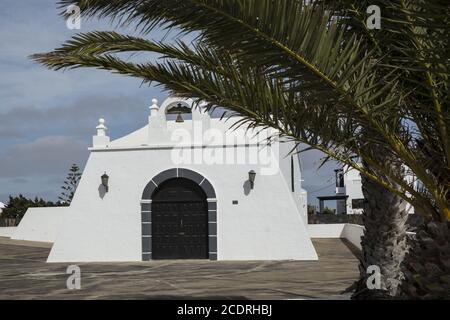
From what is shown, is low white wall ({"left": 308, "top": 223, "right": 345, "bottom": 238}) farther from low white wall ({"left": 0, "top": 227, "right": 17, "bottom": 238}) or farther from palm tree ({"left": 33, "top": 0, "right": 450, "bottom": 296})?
palm tree ({"left": 33, "top": 0, "right": 450, "bottom": 296})

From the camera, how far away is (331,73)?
4.28m

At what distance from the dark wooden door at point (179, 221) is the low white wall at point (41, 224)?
10.7 m

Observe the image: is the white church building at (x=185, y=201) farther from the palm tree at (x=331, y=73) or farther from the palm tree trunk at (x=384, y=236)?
the palm tree at (x=331, y=73)

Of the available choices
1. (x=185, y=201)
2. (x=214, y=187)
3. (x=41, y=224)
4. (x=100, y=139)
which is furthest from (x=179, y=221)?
(x=41, y=224)

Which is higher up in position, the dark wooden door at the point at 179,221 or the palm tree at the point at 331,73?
the palm tree at the point at 331,73

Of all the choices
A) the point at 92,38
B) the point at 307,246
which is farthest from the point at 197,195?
the point at 92,38

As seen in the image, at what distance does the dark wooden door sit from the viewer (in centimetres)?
1759

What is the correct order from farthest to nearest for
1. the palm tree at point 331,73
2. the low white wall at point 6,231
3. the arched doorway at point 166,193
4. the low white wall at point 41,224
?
the low white wall at point 6,231
the low white wall at point 41,224
the arched doorway at point 166,193
the palm tree at point 331,73

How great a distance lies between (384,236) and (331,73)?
12.0 ft

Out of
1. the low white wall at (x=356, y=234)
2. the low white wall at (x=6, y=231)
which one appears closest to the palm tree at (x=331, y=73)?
the low white wall at (x=356, y=234)

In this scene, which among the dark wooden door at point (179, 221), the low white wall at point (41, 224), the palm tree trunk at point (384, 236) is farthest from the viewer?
the low white wall at point (41, 224)

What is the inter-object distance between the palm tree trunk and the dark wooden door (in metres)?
10.4

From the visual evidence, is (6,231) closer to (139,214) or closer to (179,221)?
(139,214)

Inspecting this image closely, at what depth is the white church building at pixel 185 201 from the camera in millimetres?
16938
